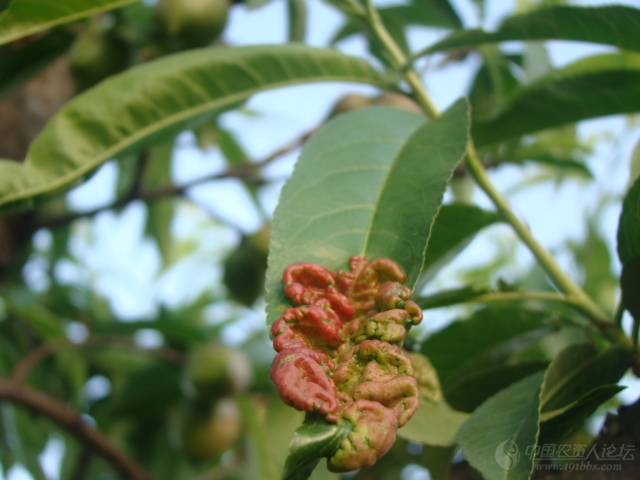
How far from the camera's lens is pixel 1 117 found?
59.2 inches

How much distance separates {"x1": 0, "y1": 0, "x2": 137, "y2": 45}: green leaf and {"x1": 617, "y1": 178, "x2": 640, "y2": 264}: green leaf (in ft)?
1.87

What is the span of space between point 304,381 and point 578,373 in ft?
1.10

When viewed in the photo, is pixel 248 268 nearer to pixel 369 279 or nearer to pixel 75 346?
pixel 75 346

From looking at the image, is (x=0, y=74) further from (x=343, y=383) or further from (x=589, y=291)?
(x=589, y=291)

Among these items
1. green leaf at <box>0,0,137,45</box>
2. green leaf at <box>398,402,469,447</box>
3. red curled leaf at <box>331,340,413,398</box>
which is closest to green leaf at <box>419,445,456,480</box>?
green leaf at <box>398,402,469,447</box>

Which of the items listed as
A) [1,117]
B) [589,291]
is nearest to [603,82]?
[589,291]

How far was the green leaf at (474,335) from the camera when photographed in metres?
0.77

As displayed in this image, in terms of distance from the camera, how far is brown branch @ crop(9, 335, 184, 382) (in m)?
1.32

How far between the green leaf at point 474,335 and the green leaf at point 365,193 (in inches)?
9.0

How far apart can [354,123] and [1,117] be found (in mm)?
1091

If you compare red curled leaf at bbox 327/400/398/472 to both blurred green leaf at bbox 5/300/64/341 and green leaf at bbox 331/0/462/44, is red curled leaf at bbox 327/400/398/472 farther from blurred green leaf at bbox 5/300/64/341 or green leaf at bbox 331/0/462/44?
blurred green leaf at bbox 5/300/64/341

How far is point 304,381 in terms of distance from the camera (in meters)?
0.40

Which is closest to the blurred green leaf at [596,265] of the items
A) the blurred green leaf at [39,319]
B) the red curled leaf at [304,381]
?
the blurred green leaf at [39,319]

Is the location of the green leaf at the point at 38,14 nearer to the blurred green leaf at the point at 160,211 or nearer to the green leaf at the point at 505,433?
the green leaf at the point at 505,433
